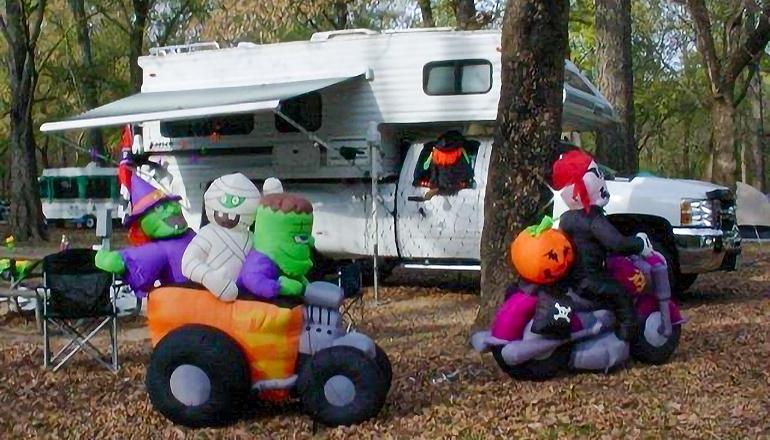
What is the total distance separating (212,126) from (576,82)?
431 cm

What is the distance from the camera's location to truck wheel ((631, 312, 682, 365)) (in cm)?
657

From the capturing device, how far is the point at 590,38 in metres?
31.8

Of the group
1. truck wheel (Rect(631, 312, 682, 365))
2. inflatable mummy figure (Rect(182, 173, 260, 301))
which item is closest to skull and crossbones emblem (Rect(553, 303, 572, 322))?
truck wheel (Rect(631, 312, 682, 365))

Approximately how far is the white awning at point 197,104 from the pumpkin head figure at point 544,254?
3.93 metres

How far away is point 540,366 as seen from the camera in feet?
20.4

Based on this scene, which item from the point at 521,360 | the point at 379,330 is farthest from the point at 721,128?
the point at 521,360

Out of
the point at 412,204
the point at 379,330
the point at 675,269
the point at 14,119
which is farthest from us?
the point at 14,119

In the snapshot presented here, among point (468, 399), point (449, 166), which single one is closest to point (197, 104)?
point (449, 166)

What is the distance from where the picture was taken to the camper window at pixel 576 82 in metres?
11.1

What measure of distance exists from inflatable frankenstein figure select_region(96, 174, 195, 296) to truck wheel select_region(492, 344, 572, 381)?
2.07 m

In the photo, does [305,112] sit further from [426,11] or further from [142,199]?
[426,11]

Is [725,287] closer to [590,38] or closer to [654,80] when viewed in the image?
[590,38]

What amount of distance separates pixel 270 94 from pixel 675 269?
173 inches

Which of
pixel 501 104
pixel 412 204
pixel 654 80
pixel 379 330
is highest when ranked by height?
pixel 654 80
